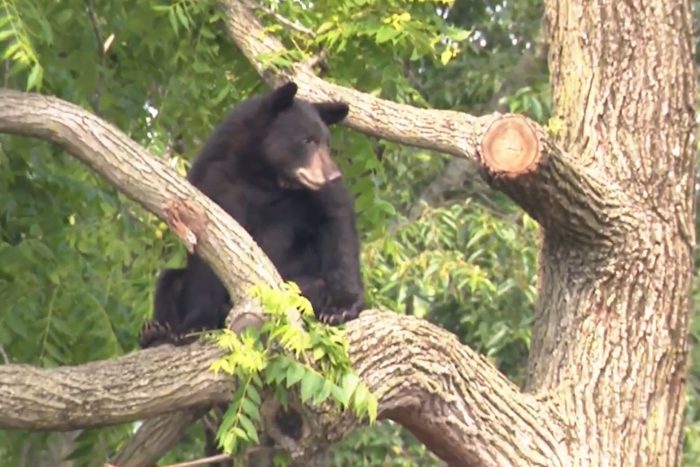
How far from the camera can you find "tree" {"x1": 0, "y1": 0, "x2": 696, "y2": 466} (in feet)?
14.3

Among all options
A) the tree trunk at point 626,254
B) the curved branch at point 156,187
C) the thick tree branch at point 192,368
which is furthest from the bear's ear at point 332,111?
the curved branch at point 156,187

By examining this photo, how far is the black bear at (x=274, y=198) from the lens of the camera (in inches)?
210

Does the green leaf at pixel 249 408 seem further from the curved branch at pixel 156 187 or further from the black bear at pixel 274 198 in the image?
the black bear at pixel 274 198

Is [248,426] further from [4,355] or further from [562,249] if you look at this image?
[562,249]

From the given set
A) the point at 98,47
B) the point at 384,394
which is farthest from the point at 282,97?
the point at 384,394

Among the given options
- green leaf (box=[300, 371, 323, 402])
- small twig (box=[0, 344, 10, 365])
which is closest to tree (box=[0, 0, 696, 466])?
green leaf (box=[300, 371, 323, 402])

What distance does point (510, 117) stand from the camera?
4.67 m

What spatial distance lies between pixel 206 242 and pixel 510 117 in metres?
1.06

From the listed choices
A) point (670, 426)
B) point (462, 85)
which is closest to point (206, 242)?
point (670, 426)

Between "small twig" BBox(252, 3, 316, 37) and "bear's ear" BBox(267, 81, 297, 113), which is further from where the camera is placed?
"small twig" BBox(252, 3, 316, 37)

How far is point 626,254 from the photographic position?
17.2 feet

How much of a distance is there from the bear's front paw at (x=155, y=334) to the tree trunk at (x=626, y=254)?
1.33 m

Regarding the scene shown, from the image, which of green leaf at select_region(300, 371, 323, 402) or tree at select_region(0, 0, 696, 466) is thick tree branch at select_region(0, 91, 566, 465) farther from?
green leaf at select_region(300, 371, 323, 402)

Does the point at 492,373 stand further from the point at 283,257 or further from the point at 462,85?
the point at 462,85
